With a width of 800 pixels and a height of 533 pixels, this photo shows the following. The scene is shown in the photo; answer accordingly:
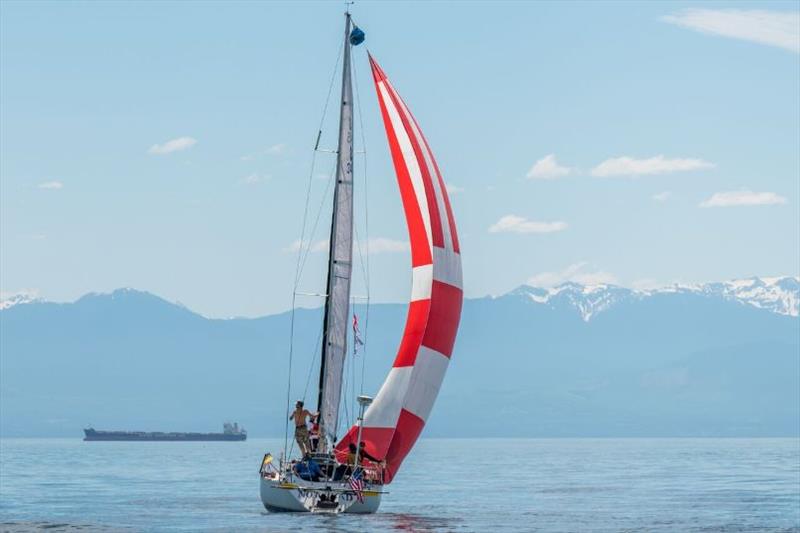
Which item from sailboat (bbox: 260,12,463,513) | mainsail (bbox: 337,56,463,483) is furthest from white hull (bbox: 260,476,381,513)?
mainsail (bbox: 337,56,463,483)

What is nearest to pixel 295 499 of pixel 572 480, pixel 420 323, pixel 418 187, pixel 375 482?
pixel 375 482

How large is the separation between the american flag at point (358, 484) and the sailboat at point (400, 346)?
0.03 metres

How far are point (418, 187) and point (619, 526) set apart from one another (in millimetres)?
16603

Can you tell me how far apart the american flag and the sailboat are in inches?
1.3

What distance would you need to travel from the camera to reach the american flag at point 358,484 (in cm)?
4991

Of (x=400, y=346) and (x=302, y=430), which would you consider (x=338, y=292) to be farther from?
(x=302, y=430)

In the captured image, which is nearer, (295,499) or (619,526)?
(295,499)

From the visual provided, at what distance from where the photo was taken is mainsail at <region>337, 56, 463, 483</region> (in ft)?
164

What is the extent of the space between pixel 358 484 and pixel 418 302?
6.19 meters

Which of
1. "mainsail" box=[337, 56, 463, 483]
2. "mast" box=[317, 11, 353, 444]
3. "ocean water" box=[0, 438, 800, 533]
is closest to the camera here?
"mainsail" box=[337, 56, 463, 483]

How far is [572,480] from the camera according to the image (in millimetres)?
105125

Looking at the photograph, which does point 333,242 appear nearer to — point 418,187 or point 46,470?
point 418,187

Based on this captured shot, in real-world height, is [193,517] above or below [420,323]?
below

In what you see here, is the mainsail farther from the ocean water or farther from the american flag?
the ocean water
